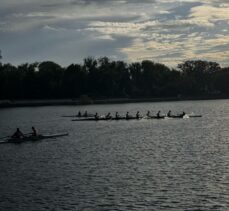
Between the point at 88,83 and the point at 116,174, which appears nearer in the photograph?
the point at 116,174

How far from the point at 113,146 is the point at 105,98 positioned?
447ft

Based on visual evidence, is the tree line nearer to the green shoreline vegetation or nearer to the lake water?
the green shoreline vegetation

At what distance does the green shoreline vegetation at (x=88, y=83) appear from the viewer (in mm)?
176488

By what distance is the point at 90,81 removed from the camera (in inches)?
7279

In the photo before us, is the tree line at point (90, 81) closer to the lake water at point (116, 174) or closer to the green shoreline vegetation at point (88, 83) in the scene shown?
the green shoreline vegetation at point (88, 83)

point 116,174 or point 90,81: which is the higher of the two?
point 90,81

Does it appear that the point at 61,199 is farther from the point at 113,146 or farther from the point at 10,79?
the point at 10,79

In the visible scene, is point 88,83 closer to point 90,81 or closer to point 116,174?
point 90,81

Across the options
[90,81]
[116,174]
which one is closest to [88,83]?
[90,81]

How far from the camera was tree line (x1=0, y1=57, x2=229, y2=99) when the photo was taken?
17738cm

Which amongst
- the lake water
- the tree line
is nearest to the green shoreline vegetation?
the tree line

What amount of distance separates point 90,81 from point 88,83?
4.40 feet

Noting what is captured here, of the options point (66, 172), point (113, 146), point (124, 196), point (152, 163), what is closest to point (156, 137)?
point (113, 146)

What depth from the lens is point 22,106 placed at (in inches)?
6727
